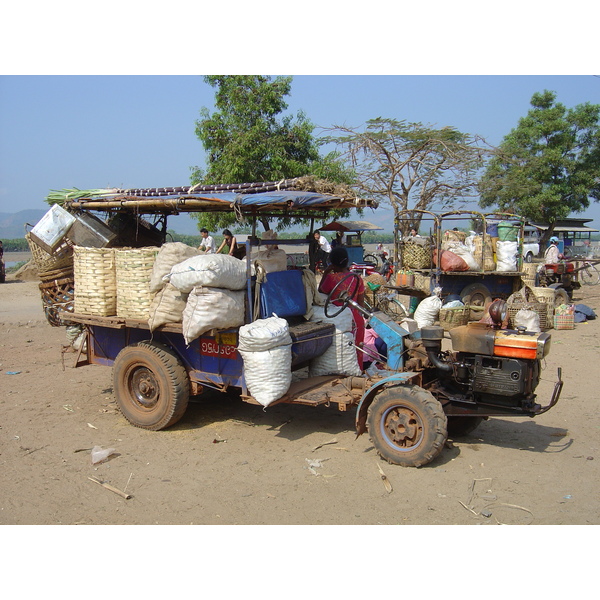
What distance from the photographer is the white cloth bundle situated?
4.98 m

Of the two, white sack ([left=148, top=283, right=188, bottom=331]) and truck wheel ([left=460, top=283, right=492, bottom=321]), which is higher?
white sack ([left=148, top=283, right=188, bottom=331])

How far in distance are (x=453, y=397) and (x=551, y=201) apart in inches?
Answer: 960

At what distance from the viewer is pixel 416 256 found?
12812 millimetres

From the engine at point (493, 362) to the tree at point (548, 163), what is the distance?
22.6 metres

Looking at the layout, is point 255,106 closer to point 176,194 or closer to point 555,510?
point 176,194

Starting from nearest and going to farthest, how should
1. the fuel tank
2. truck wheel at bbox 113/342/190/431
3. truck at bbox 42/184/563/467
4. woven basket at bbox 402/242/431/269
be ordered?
the fuel tank → truck at bbox 42/184/563/467 → truck wheel at bbox 113/342/190/431 → woven basket at bbox 402/242/431/269

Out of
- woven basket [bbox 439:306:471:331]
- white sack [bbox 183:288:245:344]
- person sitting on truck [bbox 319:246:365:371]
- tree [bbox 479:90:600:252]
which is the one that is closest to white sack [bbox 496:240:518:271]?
woven basket [bbox 439:306:471:331]

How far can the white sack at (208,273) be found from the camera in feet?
16.4

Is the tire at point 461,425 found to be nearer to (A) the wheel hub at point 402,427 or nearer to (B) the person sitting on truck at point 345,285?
(A) the wheel hub at point 402,427

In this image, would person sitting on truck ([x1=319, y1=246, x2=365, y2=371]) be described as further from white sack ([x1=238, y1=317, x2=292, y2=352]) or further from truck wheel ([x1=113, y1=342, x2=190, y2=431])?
truck wheel ([x1=113, y1=342, x2=190, y2=431])

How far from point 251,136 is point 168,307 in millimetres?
12288

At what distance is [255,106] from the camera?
1695 cm

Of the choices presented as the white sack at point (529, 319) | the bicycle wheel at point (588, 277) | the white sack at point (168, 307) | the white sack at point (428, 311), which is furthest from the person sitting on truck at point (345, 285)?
the bicycle wheel at point (588, 277)

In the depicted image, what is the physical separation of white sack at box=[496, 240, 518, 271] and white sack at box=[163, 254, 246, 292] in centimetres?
902
